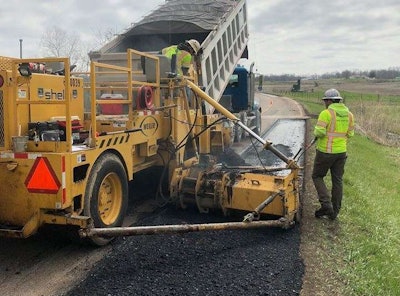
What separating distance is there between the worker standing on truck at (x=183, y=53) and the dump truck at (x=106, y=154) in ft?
0.75

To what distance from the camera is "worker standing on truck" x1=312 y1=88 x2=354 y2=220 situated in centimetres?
609

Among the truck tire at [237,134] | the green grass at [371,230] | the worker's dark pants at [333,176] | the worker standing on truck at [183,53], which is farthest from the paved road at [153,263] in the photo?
the truck tire at [237,134]

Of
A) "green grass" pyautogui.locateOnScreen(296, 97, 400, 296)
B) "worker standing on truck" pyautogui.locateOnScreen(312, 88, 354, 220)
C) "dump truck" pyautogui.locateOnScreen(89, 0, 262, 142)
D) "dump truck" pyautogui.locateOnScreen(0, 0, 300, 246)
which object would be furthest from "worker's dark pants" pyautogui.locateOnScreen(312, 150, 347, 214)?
"dump truck" pyautogui.locateOnScreen(89, 0, 262, 142)

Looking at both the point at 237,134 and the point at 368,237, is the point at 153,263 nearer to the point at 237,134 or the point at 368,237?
the point at 368,237

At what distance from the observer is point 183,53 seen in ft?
24.6

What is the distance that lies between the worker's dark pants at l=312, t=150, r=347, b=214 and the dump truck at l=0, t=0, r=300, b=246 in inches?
22.1

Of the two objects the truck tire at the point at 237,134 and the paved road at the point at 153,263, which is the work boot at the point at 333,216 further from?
the truck tire at the point at 237,134

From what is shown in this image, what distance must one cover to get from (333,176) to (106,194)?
122 inches

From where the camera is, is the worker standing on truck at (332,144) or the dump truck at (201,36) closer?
the worker standing on truck at (332,144)

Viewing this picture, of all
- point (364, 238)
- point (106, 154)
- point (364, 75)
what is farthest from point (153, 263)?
point (364, 75)

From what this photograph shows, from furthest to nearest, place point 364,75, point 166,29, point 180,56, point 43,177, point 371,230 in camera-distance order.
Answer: point 364,75, point 166,29, point 180,56, point 371,230, point 43,177

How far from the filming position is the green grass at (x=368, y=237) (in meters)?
4.33

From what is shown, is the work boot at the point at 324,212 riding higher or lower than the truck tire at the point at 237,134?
lower

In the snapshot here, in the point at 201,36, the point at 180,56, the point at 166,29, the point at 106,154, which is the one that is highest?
the point at 166,29
